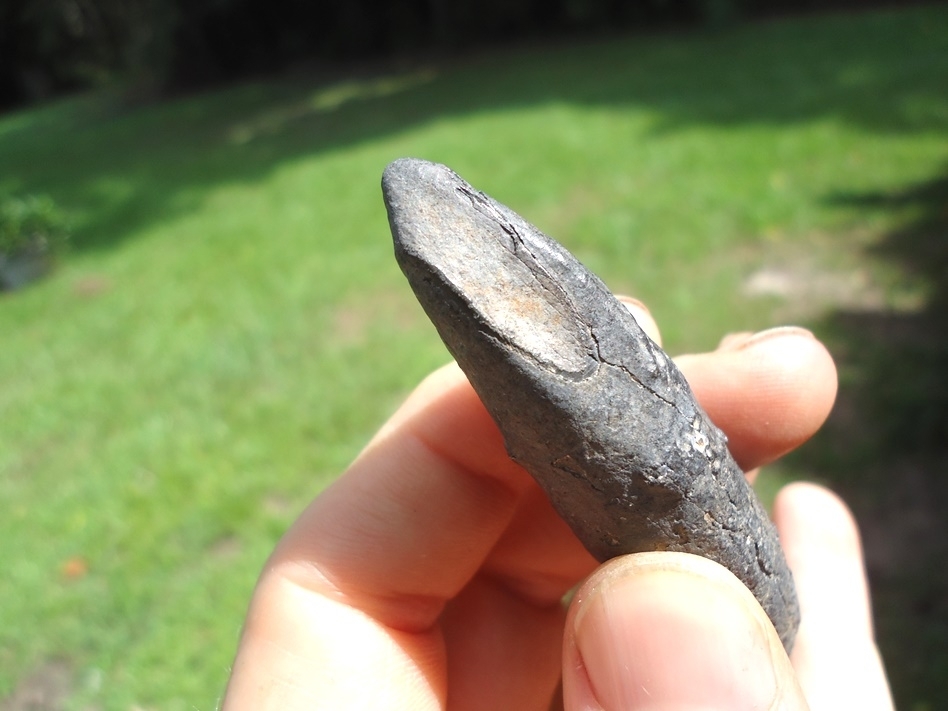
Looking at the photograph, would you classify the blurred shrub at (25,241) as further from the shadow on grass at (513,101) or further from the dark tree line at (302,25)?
the dark tree line at (302,25)

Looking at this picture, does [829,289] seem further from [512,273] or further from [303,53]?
[303,53]

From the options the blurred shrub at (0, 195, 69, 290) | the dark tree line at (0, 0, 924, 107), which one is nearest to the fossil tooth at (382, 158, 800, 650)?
the blurred shrub at (0, 195, 69, 290)

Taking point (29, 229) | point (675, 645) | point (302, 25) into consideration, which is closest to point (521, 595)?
point (675, 645)

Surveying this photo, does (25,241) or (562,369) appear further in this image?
(25,241)

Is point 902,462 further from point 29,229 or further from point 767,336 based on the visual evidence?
point 29,229

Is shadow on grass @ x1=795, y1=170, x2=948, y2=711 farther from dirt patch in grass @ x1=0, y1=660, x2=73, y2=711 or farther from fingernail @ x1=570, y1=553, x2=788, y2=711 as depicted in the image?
dirt patch in grass @ x1=0, y1=660, x2=73, y2=711

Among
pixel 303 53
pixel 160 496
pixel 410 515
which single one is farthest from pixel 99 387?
pixel 303 53
